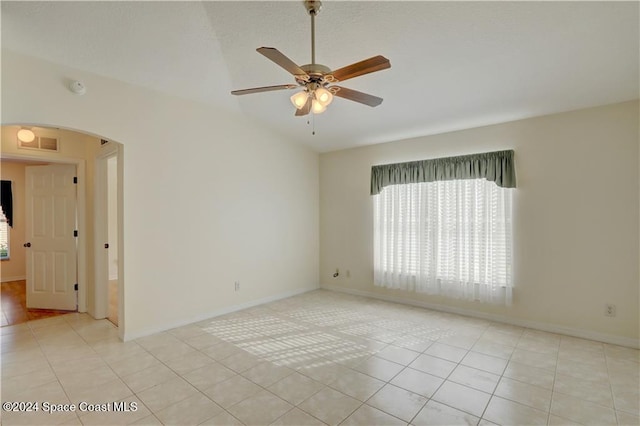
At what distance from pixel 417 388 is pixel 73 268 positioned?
4.73 metres

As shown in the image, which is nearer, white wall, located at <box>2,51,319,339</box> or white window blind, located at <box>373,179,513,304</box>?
white wall, located at <box>2,51,319,339</box>

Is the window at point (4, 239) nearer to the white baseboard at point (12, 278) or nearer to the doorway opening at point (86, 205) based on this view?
the white baseboard at point (12, 278)

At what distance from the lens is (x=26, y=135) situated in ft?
12.6

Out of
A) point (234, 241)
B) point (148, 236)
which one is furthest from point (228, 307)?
point (148, 236)

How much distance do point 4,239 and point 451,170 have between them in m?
8.76

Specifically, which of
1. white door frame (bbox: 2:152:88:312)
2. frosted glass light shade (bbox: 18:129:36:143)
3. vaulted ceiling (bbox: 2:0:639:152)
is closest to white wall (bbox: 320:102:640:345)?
vaulted ceiling (bbox: 2:0:639:152)

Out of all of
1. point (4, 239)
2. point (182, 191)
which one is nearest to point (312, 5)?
point (182, 191)

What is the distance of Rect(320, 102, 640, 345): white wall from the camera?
126 inches

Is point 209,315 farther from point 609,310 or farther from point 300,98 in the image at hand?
point 609,310

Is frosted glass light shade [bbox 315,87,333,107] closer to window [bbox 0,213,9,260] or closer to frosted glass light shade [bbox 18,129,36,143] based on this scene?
frosted glass light shade [bbox 18,129,36,143]

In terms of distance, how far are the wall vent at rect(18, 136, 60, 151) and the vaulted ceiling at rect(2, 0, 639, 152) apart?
66.4 inches

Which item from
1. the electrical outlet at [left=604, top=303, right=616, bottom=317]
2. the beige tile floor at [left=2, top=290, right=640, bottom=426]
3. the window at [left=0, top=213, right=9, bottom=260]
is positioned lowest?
the beige tile floor at [left=2, top=290, right=640, bottom=426]

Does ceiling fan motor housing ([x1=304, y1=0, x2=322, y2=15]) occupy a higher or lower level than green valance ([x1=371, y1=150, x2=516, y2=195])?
higher

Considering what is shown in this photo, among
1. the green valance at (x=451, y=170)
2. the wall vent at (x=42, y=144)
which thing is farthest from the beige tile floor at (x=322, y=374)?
the wall vent at (x=42, y=144)
